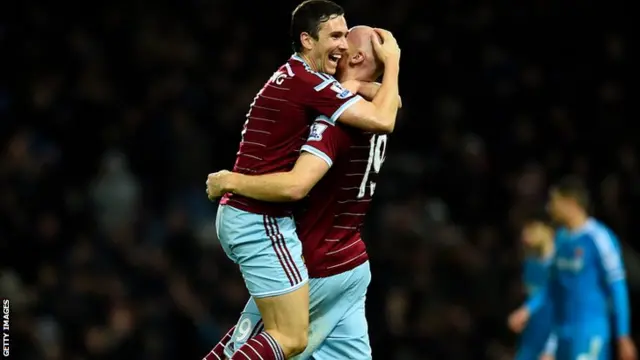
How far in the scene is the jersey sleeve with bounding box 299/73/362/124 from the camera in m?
5.23

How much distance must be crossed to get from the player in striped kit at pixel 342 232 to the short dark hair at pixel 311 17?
0.70 ft

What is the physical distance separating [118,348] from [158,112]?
2867mm

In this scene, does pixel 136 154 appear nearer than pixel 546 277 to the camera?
No

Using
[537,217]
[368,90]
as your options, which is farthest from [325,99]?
[537,217]

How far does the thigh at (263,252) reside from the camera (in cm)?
523

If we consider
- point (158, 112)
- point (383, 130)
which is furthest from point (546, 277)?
point (383, 130)

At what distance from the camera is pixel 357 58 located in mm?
5512

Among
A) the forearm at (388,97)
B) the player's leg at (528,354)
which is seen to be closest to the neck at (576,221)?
the player's leg at (528,354)

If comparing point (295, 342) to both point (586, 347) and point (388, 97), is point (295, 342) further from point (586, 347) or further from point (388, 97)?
point (586, 347)

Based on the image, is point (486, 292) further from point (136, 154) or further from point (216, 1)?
point (216, 1)

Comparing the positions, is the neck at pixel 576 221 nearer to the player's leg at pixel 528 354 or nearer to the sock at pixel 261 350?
the player's leg at pixel 528 354

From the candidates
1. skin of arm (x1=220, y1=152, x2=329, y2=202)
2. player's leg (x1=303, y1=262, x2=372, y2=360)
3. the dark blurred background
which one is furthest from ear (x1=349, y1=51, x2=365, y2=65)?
the dark blurred background

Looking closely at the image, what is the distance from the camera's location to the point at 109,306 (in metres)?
9.54

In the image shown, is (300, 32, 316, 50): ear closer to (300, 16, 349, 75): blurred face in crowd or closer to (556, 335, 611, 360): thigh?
(300, 16, 349, 75): blurred face in crowd
